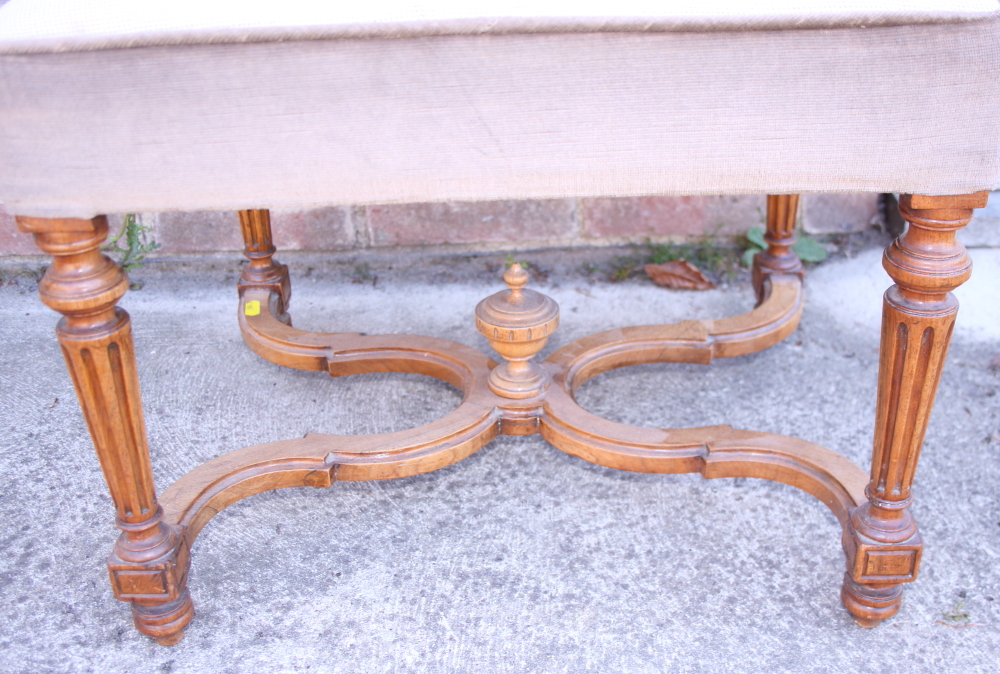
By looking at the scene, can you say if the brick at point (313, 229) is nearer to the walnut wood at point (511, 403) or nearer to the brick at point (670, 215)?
the walnut wood at point (511, 403)

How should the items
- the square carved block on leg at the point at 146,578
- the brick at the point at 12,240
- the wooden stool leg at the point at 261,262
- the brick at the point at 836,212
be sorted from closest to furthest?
the square carved block on leg at the point at 146,578
the wooden stool leg at the point at 261,262
the brick at the point at 12,240
the brick at the point at 836,212

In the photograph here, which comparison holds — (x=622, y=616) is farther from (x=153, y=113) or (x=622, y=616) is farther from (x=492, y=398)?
(x=153, y=113)

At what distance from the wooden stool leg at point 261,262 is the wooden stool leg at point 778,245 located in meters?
0.87

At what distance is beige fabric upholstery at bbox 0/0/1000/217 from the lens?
29.9 inches

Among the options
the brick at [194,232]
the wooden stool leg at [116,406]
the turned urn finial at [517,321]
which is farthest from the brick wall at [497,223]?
the wooden stool leg at [116,406]

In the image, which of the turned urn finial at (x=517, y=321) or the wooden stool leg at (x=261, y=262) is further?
the wooden stool leg at (x=261, y=262)

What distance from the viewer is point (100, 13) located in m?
0.77

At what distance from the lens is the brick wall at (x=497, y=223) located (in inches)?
76.2

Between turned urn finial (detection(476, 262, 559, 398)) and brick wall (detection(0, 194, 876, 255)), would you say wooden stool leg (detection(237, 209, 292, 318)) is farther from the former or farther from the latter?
turned urn finial (detection(476, 262, 559, 398))

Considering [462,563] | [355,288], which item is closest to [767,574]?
[462,563]

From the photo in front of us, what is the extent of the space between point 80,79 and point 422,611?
0.68m

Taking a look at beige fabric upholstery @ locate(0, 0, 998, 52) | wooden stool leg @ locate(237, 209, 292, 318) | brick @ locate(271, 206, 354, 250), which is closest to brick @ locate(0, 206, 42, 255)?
brick @ locate(271, 206, 354, 250)

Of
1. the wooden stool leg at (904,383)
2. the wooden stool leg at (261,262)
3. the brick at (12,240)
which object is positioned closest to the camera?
the wooden stool leg at (904,383)

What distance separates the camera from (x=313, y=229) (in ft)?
6.41
